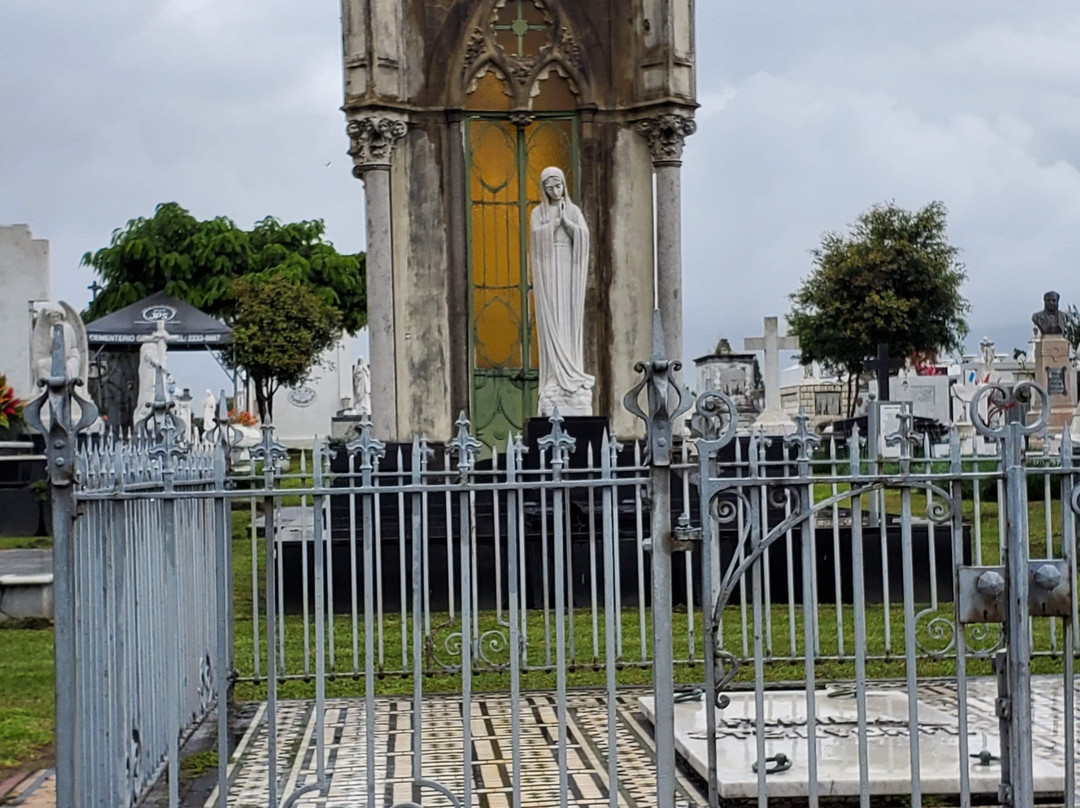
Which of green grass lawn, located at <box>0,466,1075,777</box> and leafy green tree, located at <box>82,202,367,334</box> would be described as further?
leafy green tree, located at <box>82,202,367,334</box>

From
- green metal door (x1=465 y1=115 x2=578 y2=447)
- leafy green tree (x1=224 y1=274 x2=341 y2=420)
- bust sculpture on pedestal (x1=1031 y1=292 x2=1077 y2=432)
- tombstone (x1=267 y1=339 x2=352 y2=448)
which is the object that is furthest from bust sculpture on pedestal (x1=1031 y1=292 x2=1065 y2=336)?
tombstone (x1=267 y1=339 x2=352 y2=448)

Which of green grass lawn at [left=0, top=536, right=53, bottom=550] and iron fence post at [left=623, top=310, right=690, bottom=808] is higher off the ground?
iron fence post at [left=623, top=310, right=690, bottom=808]

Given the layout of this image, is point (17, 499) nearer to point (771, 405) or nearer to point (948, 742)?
point (948, 742)

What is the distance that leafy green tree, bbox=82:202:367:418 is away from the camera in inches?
1932

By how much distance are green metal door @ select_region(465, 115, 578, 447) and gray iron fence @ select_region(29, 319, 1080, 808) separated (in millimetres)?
2904

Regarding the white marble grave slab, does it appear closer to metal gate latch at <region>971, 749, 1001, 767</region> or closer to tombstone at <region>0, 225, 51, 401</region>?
metal gate latch at <region>971, 749, 1001, 767</region>

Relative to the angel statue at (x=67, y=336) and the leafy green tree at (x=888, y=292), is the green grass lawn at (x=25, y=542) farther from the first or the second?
the leafy green tree at (x=888, y=292)

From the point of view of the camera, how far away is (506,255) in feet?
53.2

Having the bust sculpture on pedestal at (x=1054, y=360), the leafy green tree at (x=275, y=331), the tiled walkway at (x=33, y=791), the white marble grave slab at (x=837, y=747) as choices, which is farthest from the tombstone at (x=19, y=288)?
the white marble grave slab at (x=837, y=747)

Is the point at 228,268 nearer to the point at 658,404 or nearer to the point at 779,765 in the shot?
the point at 779,765

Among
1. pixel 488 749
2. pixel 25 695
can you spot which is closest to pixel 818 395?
pixel 25 695

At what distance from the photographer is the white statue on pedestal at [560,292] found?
14.7 metres

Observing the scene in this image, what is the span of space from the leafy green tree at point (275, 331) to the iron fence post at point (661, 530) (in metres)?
39.9

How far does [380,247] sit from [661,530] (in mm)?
10179
